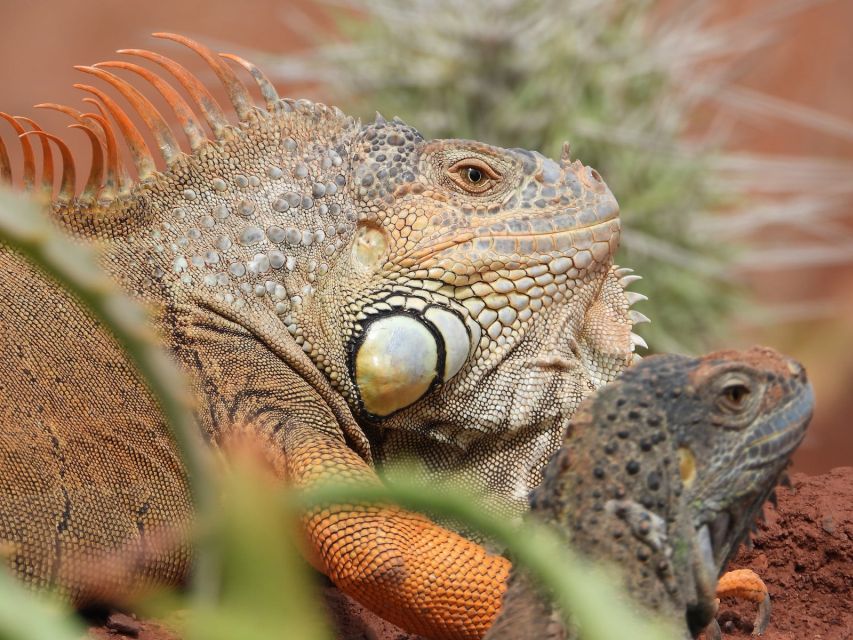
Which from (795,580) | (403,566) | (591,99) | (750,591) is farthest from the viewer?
(591,99)

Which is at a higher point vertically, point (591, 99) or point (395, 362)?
point (591, 99)

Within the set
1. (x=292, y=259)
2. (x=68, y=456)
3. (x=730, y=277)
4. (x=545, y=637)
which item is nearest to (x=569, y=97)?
(x=730, y=277)

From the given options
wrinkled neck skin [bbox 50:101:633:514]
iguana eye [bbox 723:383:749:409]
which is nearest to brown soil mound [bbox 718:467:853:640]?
wrinkled neck skin [bbox 50:101:633:514]

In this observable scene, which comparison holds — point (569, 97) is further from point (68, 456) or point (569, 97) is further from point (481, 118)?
point (68, 456)

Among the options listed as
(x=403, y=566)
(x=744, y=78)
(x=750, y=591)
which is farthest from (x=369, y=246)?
(x=744, y=78)

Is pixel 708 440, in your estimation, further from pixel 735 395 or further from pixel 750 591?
pixel 750 591

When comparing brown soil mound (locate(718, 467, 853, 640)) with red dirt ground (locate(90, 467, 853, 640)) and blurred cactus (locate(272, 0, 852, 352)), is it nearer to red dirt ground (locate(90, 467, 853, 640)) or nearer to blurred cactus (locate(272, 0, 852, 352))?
red dirt ground (locate(90, 467, 853, 640))

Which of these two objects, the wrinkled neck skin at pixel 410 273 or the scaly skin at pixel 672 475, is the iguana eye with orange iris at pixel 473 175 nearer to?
the wrinkled neck skin at pixel 410 273
